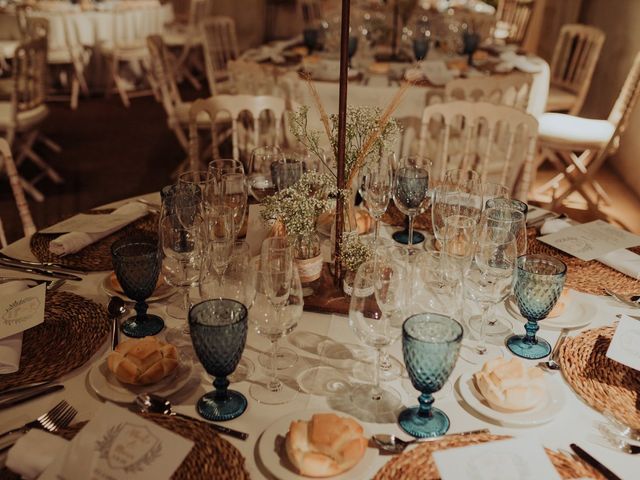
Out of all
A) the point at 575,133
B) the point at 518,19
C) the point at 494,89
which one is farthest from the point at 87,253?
the point at 518,19

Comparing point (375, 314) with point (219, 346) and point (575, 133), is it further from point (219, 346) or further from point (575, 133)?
point (575, 133)

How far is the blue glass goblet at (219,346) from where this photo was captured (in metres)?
1.01

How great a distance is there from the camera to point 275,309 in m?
1.16

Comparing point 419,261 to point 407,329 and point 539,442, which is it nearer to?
point 407,329

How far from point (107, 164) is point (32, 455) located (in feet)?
13.3

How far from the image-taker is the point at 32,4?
6043 mm

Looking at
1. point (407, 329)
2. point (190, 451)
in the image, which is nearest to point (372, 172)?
point (407, 329)

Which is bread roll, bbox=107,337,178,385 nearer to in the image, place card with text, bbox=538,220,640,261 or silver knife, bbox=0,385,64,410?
silver knife, bbox=0,385,64,410

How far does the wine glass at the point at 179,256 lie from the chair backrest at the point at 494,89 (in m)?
1.79

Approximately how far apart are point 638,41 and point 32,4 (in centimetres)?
532

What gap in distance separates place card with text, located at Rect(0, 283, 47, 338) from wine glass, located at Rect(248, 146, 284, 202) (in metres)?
0.61

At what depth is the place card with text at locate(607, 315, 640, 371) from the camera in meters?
1.20

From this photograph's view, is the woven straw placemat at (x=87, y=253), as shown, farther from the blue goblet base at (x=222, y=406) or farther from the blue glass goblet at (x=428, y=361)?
the blue glass goblet at (x=428, y=361)

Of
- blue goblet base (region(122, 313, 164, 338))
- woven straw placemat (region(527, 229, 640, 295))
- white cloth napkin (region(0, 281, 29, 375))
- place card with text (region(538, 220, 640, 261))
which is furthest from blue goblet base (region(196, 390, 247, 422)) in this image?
place card with text (region(538, 220, 640, 261))
